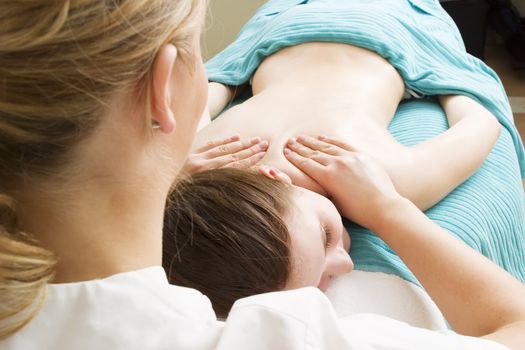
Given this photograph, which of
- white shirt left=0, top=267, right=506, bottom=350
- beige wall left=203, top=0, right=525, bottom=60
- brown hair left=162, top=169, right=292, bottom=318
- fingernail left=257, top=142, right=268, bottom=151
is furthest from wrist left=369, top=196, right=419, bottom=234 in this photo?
beige wall left=203, top=0, right=525, bottom=60

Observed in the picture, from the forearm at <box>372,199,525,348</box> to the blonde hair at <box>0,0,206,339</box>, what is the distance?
0.59 meters

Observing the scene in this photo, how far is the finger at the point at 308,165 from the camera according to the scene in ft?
4.15

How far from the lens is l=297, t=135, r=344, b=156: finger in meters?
1.29

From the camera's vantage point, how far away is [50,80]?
0.61m

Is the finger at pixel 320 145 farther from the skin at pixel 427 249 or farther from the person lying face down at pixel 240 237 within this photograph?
the person lying face down at pixel 240 237

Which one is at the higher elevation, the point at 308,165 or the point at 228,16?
the point at 308,165

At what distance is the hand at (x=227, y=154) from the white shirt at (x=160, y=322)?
0.64 m

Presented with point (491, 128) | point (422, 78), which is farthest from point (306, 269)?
point (422, 78)

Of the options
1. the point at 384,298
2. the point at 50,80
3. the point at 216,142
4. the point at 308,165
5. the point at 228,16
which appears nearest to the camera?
the point at 50,80

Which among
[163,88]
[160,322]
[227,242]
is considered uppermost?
[163,88]

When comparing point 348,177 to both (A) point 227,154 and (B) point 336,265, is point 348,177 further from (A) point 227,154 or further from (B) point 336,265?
(A) point 227,154

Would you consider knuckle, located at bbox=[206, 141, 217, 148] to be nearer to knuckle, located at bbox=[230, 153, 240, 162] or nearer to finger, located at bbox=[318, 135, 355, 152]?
knuckle, located at bbox=[230, 153, 240, 162]

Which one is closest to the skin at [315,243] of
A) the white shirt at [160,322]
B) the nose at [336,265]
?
the nose at [336,265]

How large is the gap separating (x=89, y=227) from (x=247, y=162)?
67cm
